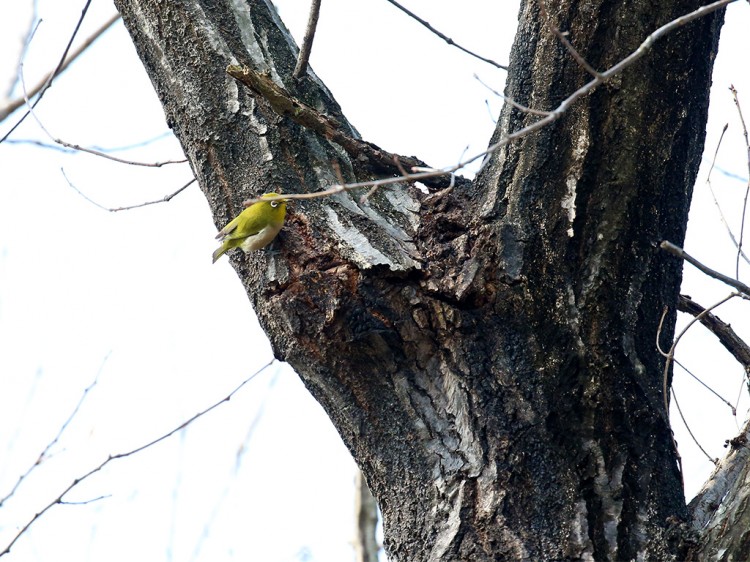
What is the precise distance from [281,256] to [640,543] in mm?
1140

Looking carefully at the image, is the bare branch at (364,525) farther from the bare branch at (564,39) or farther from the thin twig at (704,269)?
the thin twig at (704,269)

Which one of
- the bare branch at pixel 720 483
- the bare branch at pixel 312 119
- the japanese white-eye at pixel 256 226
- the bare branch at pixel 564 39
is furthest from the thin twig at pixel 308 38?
the bare branch at pixel 720 483

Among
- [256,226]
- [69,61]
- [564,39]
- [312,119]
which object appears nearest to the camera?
[564,39]

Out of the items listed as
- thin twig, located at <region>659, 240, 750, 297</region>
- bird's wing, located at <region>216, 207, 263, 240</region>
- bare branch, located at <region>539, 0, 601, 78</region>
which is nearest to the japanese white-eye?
bird's wing, located at <region>216, 207, 263, 240</region>

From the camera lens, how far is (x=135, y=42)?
227cm

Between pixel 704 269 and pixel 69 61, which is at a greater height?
pixel 69 61

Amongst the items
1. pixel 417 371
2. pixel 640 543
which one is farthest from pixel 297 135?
pixel 640 543

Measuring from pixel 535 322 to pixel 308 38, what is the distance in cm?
110

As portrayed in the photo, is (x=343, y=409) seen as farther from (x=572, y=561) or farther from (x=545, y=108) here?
(x=545, y=108)

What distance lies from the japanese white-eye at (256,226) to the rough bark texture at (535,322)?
0.06 metres

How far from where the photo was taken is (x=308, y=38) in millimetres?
2227

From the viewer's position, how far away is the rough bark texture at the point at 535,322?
177 cm

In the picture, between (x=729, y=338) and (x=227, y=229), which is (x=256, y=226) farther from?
(x=729, y=338)

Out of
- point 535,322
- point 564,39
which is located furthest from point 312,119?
point 535,322
